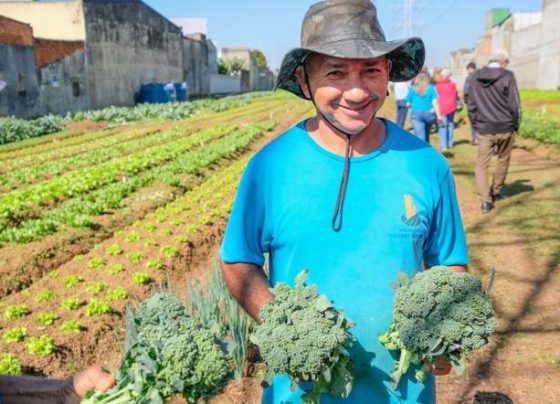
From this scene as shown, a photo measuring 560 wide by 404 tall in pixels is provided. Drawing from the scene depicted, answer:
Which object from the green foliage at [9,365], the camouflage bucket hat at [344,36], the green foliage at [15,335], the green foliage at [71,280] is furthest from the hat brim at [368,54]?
the green foliage at [71,280]

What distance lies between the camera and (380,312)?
1.92 m

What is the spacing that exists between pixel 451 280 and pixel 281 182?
648 millimetres

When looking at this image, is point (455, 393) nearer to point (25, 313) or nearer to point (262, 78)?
point (25, 313)

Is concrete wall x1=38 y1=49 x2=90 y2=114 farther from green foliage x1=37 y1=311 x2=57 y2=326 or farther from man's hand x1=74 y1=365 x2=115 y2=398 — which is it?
man's hand x1=74 y1=365 x2=115 y2=398

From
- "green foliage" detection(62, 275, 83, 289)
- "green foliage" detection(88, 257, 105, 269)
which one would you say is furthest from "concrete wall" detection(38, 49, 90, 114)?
"green foliage" detection(62, 275, 83, 289)

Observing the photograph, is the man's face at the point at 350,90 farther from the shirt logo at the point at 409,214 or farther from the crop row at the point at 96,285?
the crop row at the point at 96,285

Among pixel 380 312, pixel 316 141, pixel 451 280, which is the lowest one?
pixel 380 312

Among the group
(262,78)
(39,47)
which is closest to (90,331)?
(39,47)

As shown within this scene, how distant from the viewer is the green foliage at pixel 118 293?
19.2 ft

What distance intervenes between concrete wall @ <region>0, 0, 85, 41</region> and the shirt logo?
3328 centimetres

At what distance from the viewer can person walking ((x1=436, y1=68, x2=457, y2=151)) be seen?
12766 millimetres

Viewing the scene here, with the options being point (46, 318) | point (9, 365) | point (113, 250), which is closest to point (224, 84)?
point (113, 250)

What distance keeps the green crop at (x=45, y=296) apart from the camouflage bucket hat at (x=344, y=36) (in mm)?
4667

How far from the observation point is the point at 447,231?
206 centimetres
